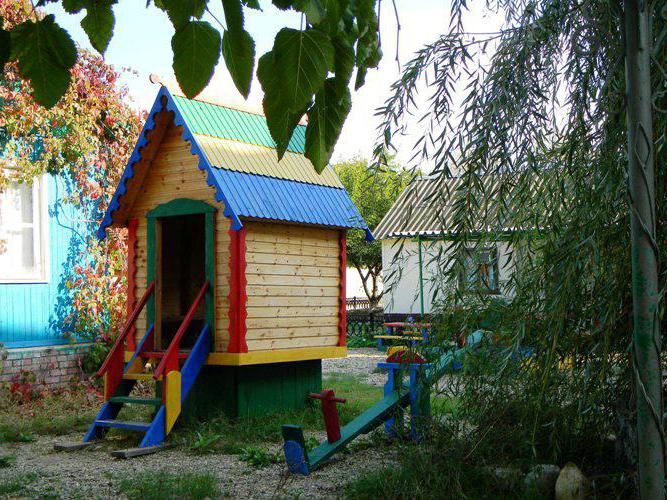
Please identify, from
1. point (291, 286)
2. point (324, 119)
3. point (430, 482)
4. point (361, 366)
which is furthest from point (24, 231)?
point (324, 119)

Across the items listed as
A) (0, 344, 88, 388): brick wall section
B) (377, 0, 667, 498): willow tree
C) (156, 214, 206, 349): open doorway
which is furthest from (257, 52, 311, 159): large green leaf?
(0, 344, 88, 388): brick wall section

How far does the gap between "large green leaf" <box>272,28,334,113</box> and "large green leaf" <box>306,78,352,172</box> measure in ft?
0.42

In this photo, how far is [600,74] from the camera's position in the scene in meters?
4.16

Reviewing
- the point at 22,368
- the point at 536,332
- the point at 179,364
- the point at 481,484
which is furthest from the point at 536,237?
the point at 22,368

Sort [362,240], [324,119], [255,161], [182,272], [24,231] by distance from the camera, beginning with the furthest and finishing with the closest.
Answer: [362,240] < [24,231] < [182,272] < [255,161] < [324,119]

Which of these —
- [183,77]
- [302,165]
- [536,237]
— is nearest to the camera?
[183,77]

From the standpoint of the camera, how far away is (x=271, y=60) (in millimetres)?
1312

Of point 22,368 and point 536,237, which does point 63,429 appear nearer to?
point 22,368

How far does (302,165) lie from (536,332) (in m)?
6.12

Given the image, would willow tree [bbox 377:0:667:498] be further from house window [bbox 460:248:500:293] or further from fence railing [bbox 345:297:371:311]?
fence railing [bbox 345:297:371:311]

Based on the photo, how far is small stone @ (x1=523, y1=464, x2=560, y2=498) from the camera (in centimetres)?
482

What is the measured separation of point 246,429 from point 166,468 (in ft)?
5.43

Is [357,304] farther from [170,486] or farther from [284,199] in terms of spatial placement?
[170,486]

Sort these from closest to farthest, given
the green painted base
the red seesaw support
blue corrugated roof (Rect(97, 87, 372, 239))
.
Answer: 1. the red seesaw support
2. blue corrugated roof (Rect(97, 87, 372, 239))
3. the green painted base
